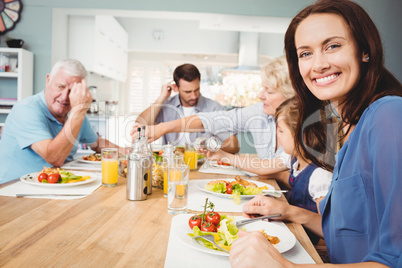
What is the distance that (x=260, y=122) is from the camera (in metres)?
2.41

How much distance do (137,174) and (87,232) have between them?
0.38m

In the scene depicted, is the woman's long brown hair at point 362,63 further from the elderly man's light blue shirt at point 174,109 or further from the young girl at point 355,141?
the elderly man's light blue shirt at point 174,109

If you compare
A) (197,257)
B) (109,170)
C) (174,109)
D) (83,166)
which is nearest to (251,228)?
(197,257)

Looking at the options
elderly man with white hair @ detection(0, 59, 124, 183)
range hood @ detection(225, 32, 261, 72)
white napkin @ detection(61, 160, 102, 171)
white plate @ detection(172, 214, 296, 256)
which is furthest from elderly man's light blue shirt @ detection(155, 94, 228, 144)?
range hood @ detection(225, 32, 261, 72)

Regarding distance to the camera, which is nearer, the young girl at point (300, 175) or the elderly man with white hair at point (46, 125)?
the young girl at point (300, 175)

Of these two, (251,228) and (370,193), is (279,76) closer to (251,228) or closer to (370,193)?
(251,228)

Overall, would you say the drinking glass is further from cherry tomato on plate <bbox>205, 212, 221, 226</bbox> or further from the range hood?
the range hood

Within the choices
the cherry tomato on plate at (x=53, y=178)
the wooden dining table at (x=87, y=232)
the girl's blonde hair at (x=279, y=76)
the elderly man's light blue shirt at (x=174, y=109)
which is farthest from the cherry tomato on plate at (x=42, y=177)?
the elderly man's light blue shirt at (x=174, y=109)

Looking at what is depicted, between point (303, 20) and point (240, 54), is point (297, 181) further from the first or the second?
point (240, 54)

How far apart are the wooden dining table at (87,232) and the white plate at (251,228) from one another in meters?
0.04

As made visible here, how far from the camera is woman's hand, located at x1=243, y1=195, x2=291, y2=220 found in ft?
3.55

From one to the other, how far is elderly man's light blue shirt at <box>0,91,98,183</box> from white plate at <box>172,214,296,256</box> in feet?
4.03

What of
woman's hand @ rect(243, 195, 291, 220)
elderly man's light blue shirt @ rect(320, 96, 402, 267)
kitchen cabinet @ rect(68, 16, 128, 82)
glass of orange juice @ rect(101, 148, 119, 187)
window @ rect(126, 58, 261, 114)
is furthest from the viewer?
window @ rect(126, 58, 261, 114)

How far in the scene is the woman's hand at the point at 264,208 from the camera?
108 cm
